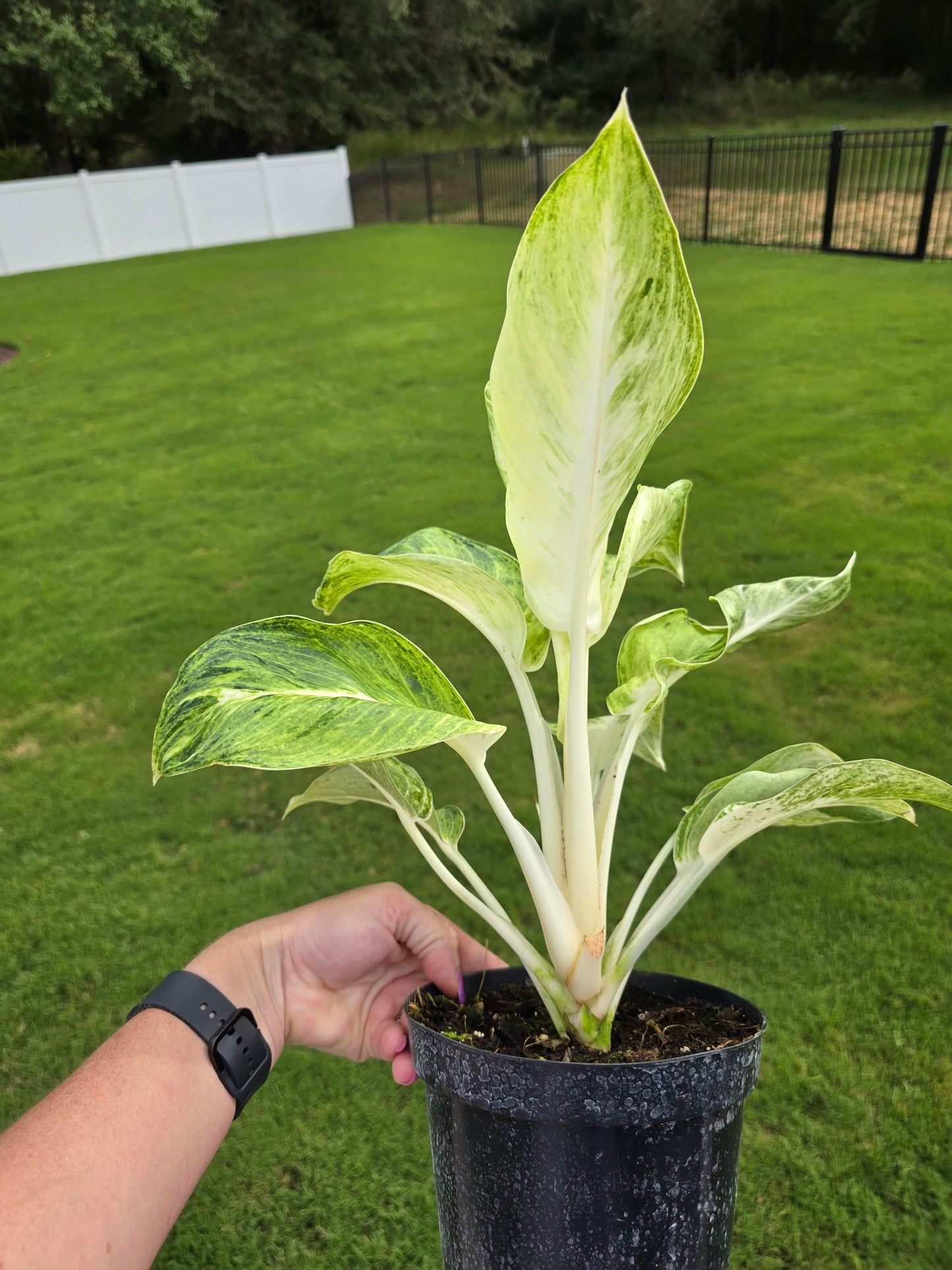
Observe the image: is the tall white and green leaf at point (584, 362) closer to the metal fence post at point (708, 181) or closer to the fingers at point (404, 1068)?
the fingers at point (404, 1068)

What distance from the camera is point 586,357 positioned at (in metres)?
0.52

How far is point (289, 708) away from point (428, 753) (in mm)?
1716

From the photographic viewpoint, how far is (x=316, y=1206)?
131 centimetres

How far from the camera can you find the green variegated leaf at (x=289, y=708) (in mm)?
562

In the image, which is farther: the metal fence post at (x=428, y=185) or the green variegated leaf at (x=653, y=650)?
the metal fence post at (x=428, y=185)

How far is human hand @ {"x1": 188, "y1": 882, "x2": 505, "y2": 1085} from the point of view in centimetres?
91

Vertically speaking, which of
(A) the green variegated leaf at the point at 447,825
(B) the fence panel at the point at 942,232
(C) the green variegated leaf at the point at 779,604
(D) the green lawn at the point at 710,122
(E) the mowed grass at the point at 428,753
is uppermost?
(D) the green lawn at the point at 710,122

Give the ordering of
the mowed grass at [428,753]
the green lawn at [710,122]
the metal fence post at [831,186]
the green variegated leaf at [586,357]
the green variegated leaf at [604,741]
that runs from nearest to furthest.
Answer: the green variegated leaf at [586,357] < the green variegated leaf at [604,741] < the mowed grass at [428,753] < the metal fence post at [831,186] < the green lawn at [710,122]

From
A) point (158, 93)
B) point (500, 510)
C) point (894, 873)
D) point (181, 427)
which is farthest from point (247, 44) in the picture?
point (894, 873)

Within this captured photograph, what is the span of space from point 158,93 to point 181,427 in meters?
16.1

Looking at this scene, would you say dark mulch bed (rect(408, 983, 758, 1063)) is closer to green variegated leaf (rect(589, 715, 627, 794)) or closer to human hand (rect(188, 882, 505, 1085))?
human hand (rect(188, 882, 505, 1085))

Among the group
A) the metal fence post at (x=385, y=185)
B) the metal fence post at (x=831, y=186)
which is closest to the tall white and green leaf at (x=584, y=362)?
the metal fence post at (x=831, y=186)

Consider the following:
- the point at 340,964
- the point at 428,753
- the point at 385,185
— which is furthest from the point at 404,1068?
the point at 385,185

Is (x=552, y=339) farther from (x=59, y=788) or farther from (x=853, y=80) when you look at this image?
(x=853, y=80)
